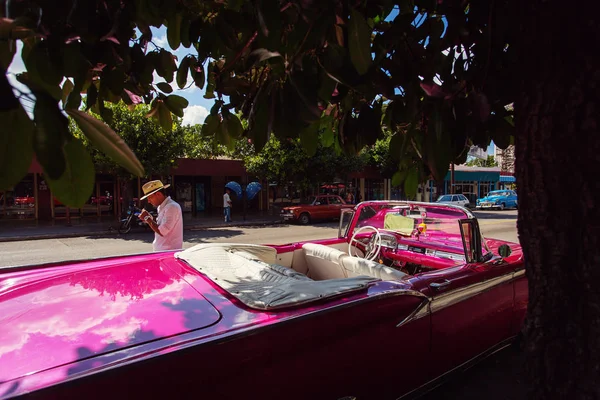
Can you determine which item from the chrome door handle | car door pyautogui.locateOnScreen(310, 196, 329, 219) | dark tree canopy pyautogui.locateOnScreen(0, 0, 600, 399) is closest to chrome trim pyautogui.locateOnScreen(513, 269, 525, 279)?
the chrome door handle

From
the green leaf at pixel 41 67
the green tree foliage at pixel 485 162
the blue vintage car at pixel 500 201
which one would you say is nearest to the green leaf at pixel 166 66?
the green leaf at pixel 41 67

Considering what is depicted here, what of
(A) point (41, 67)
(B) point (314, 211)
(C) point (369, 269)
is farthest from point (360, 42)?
(B) point (314, 211)

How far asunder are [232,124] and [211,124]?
0.43 ft

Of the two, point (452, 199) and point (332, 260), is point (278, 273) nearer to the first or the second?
point (332, 260)

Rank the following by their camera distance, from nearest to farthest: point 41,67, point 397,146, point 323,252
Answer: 1. point 41,67
2. point 397,146
3. point 323,252

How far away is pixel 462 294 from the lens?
256cm

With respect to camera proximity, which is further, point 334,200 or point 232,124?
point 334,200

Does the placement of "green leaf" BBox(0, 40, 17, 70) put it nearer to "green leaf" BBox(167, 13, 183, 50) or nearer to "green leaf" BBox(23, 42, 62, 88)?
"green leaf" BBox(23, 42, 62, 88)

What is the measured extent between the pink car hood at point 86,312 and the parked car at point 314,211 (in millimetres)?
14513

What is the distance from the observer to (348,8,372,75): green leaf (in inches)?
46.3

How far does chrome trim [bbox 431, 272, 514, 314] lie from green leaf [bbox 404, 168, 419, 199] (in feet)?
2.61

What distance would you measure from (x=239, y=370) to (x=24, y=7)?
1457 mm

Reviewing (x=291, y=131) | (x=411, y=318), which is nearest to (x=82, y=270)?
(x=291, y=131)

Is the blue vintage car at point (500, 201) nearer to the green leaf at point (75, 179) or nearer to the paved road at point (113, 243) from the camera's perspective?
the paved road at point (113, 243)
